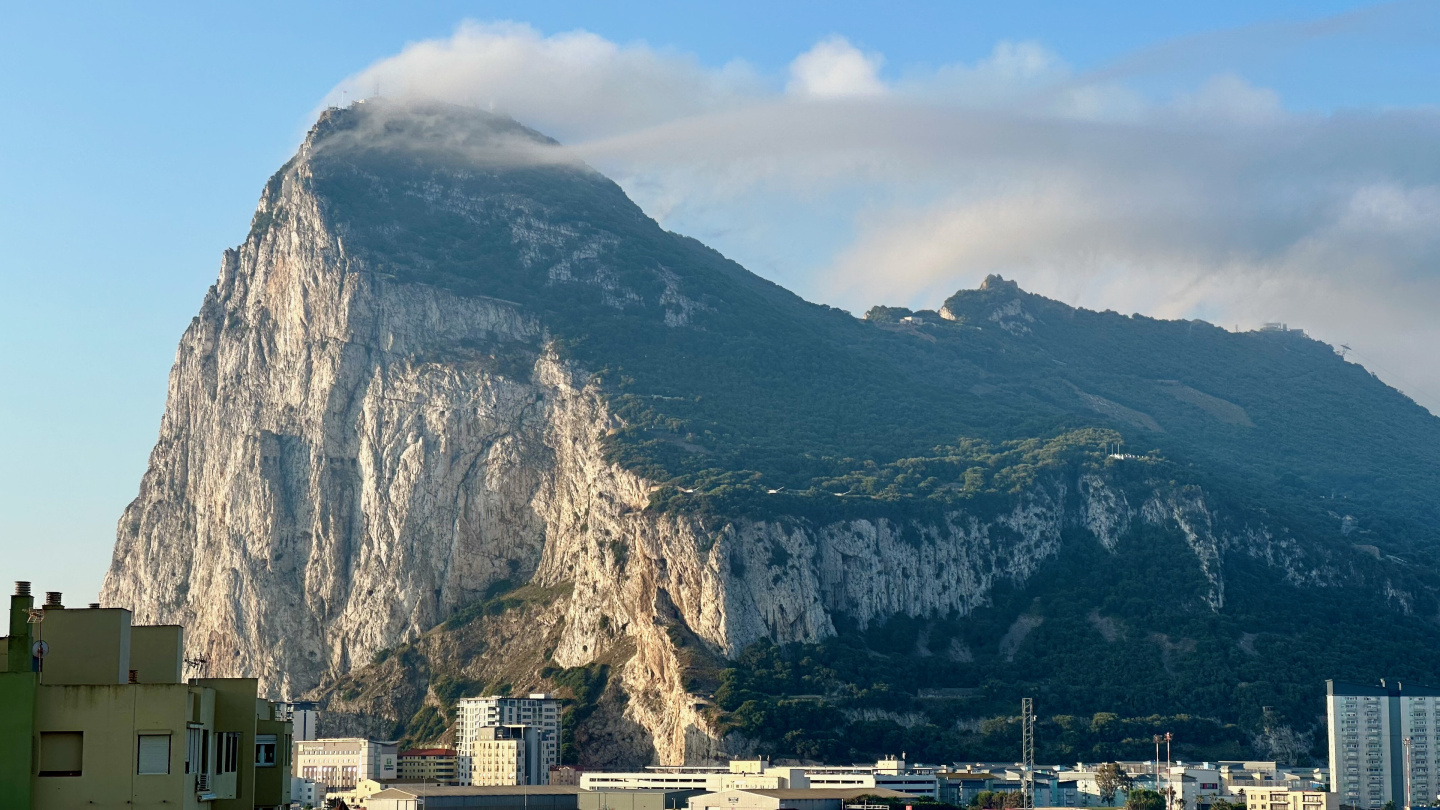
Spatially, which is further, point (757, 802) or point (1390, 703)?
point (1390, 703)

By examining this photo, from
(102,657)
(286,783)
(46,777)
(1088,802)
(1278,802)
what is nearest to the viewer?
(46,777)

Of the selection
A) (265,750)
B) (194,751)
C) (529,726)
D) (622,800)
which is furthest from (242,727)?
(529,726)

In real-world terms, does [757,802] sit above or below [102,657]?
below

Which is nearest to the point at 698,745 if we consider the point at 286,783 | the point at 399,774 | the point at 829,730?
the point at 829,730

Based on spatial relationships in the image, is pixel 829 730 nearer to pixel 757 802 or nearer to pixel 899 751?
pixel 899 751

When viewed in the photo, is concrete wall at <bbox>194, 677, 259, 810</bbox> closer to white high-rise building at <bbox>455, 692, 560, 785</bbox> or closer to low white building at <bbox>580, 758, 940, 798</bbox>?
low white building at <bbox>580, 758, 940, 798</bbox>

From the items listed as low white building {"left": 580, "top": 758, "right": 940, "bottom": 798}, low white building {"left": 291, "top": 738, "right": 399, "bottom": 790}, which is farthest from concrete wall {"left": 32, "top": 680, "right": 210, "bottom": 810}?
low white building {"left": 291, "top": 738, "right": 399, "bottom": 790}

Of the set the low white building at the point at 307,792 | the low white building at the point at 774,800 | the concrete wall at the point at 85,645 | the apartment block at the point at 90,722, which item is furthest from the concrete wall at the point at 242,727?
the low white building at the point at 774,800

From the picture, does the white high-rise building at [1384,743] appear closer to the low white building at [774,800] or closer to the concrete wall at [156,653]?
the low white building at [774,800]
